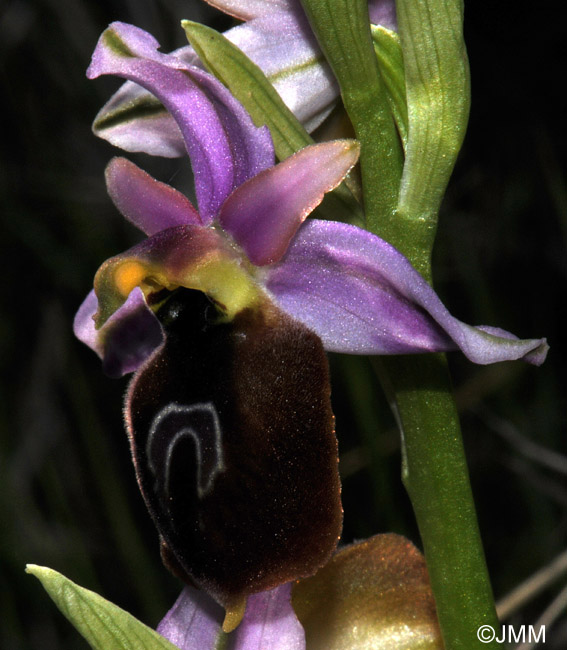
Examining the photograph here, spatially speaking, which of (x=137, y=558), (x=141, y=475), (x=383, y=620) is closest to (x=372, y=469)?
(x=137, y=558)

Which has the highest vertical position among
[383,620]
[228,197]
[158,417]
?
[228,197]

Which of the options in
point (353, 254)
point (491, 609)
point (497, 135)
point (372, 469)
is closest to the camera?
point (353, 254)

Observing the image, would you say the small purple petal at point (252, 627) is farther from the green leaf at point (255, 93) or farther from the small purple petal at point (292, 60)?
the small purple petal at point (292, 60)

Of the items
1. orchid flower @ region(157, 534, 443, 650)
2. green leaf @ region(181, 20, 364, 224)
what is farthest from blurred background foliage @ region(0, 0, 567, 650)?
green leaf @ region(181, 20, 364, 224)

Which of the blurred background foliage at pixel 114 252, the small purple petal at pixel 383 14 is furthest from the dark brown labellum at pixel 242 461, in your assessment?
the blurred background foliage at pixel 114 252

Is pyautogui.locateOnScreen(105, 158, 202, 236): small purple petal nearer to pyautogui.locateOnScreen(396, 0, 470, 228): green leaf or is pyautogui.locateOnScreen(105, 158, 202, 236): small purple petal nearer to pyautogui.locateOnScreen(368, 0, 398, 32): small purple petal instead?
pyautogui.locateOnScreen(396, 0, 470, 228): green leaf

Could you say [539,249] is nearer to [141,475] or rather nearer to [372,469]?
[372,469]

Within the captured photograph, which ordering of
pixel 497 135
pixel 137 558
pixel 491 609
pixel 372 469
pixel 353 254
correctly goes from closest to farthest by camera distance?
pixel 353 254 → pixel 491 609 → pixel 372 469 → pixel 137 558 → pixel 497 135

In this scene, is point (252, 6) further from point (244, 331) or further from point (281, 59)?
point (244, 331)
